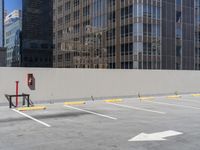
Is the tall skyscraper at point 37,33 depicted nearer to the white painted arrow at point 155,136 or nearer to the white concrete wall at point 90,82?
the white concrete wall at point 90,82

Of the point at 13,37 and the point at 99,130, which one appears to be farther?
the point at 13,37

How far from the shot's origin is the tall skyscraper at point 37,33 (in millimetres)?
81812

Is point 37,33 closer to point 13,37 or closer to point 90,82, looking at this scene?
point 13,37

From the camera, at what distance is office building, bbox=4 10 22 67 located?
Result: 83.2 m

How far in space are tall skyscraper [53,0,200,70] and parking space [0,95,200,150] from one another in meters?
44.3

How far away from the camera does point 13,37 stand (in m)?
86.6

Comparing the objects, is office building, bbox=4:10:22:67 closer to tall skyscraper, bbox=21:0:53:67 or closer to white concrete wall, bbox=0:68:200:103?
tall skyscraper, bbox=21:0:53:67

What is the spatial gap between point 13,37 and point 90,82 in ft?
237

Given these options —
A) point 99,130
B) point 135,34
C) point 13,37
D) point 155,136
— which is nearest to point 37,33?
point 13,37

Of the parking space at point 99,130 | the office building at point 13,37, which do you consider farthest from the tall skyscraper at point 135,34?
the parking space at point 99,130

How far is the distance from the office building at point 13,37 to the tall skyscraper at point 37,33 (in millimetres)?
1956

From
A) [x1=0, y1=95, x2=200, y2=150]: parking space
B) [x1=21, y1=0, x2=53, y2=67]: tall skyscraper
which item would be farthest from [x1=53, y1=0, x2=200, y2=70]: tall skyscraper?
[x1=0, y1=95, x2=200, y2=150]: parking space

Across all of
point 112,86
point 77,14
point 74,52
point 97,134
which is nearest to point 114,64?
point 74,52

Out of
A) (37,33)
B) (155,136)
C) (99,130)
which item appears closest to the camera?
(155,136)
